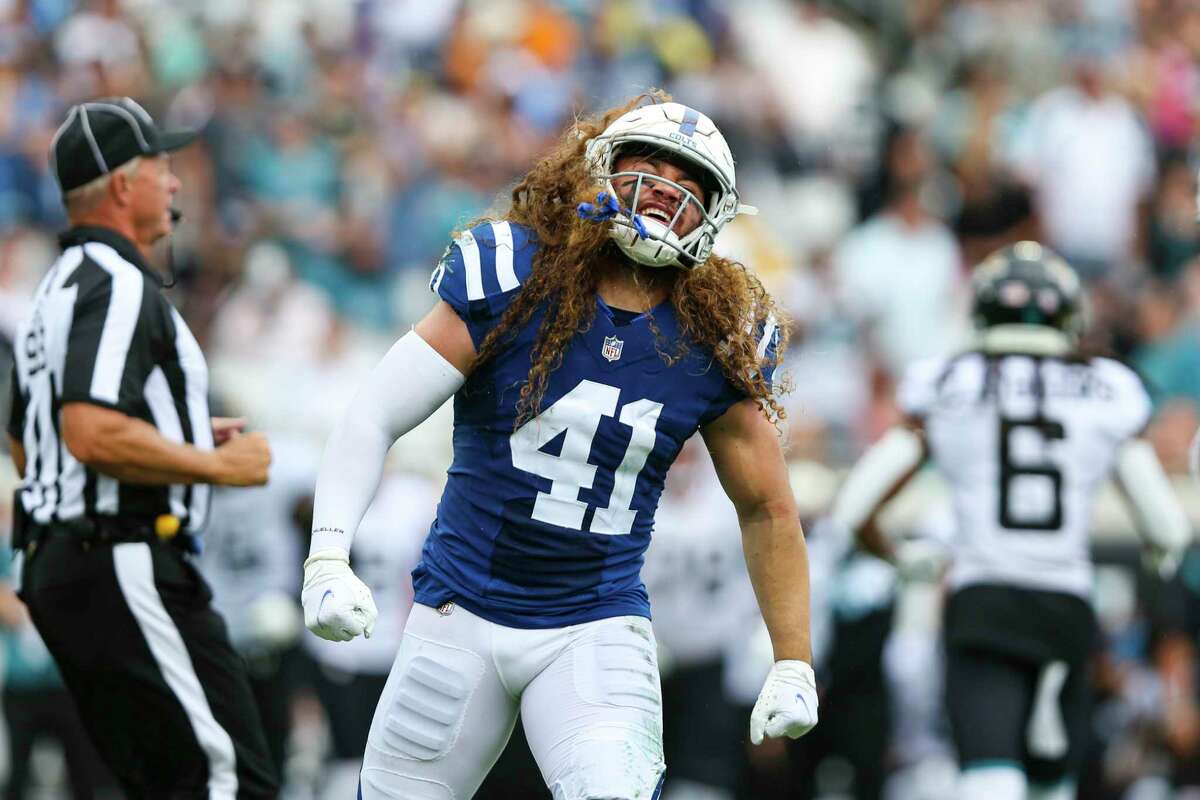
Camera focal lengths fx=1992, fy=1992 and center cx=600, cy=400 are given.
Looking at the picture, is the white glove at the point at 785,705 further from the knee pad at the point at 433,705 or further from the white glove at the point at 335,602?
the white glove at the point at 335,602

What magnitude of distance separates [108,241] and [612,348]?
1.67 metres

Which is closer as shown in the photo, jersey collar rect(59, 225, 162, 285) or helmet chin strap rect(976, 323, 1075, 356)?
jersey collar rect(59, 225, 162, 285)

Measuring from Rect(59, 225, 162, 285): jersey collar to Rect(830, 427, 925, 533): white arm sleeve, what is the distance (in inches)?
108

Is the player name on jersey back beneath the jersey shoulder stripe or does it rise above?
above

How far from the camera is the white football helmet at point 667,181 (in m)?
4.38

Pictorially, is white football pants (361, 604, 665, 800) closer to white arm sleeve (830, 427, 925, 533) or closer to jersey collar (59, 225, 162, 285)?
jersey collar (59, 225, 162, 285)

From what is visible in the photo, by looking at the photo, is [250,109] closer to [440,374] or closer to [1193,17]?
[1193,17]

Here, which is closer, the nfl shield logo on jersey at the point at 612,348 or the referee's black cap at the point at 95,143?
the nfl shield logo on jersey at the point at 612,348

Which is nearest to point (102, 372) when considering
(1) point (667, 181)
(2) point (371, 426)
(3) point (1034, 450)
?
(2) point (371, 426)

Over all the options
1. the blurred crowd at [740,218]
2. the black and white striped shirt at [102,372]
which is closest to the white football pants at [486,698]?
the black and white striped shirt at [102,372]

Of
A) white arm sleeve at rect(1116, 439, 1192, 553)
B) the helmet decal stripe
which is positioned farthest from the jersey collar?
white arm sleeve at rect(1116, 439, 1192, 553)

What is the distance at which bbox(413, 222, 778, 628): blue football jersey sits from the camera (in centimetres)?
440

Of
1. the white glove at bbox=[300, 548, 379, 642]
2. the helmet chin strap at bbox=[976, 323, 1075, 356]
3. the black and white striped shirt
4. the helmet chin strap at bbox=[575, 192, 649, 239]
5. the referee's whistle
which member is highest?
the helmet chin strap at bbox=[976, 323, 1075, 356]

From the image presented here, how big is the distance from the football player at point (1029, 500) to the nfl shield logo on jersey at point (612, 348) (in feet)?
8.50
